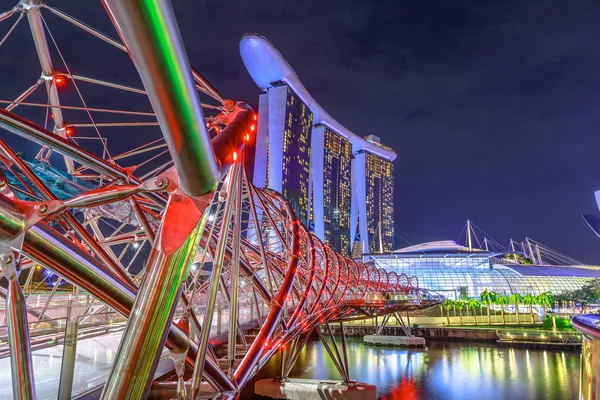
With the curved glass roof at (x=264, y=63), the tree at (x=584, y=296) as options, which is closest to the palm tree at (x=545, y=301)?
the tree at (x=584, y=296)

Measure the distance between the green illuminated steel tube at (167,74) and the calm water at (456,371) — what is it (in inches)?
1171

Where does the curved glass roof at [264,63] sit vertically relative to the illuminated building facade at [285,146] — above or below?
above

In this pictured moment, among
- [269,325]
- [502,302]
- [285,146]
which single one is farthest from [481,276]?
[269,325]

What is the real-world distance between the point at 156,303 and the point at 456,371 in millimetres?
40916

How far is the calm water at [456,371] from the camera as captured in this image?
31984 millimetres

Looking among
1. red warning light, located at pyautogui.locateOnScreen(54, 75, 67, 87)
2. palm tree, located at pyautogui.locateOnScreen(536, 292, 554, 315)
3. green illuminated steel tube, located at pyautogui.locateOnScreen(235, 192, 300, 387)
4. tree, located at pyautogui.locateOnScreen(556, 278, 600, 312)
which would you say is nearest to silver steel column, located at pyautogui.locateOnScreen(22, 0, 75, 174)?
red warning light, located at pyautogui.locateOnScreen(54, 75, 67, 87)

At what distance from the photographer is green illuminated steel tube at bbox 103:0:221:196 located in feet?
5.92

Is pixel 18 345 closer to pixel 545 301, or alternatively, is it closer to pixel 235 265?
pixel 235 265

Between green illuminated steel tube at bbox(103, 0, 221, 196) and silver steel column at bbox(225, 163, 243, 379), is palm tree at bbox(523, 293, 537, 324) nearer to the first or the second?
silver steel column at bbox(225, 163, 243, 379)

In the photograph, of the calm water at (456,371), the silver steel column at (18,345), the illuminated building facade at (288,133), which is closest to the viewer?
the silver steel column at (18,345)

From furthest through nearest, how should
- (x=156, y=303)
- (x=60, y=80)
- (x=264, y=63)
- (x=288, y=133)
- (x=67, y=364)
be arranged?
1. (x=288, y=133)
2. (x=264, y=63)
3. (x=60, y=80)
4. (x=67, y=364)
5. (x=156, y=303)

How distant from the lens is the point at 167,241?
341cm

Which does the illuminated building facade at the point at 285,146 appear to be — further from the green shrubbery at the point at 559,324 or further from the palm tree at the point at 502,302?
the green shrubbery at the point at 559,324

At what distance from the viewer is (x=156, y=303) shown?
10.9 ft
